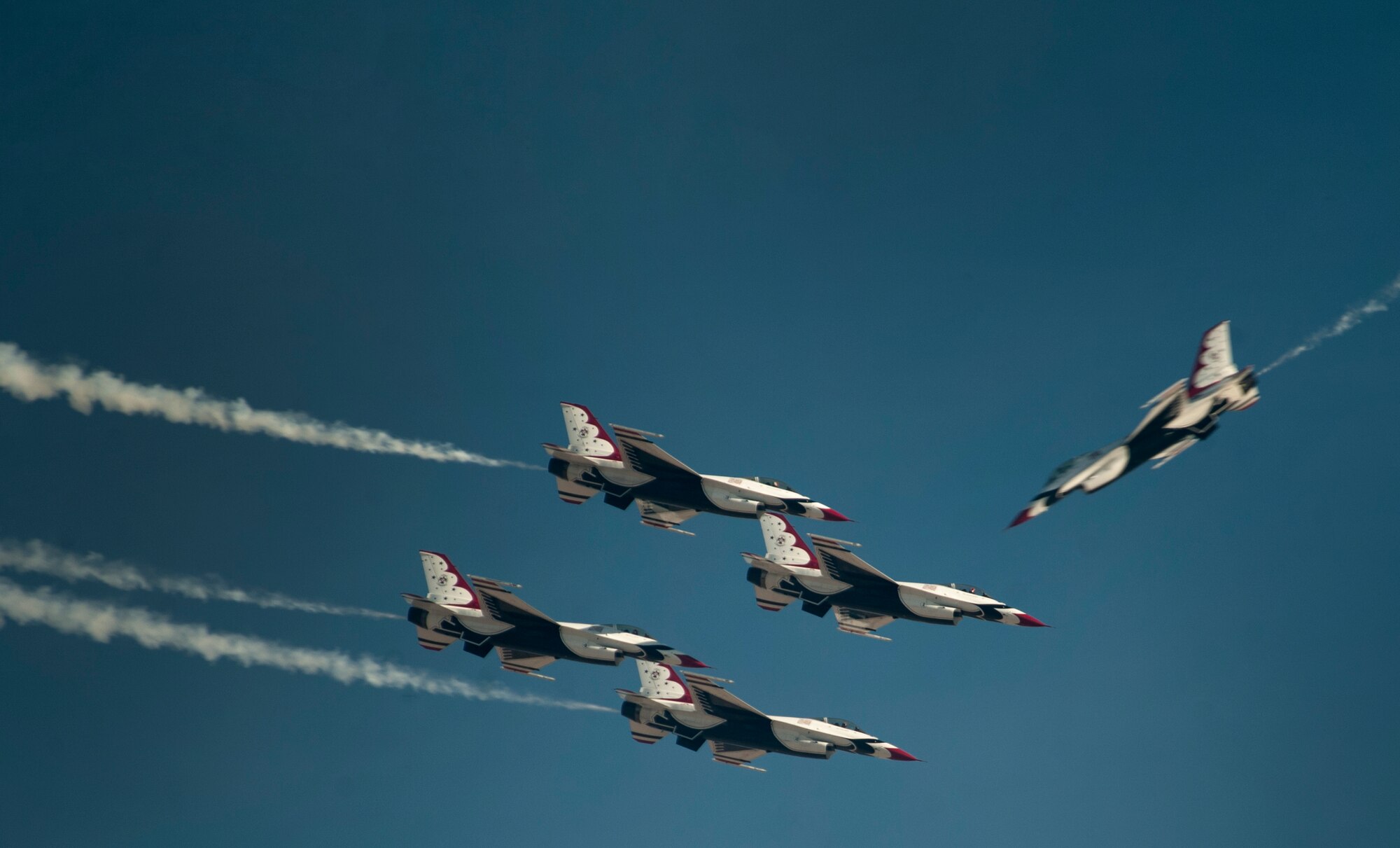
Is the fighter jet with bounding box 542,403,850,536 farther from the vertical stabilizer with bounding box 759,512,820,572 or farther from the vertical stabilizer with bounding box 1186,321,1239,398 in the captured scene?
the vertical stabilizer with bounding box 1186,321,1239,398

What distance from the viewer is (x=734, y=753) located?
311 feet

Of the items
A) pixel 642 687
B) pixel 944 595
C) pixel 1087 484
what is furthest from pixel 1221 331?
pixel 642 687

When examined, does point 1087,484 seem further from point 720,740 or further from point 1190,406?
point 720,740

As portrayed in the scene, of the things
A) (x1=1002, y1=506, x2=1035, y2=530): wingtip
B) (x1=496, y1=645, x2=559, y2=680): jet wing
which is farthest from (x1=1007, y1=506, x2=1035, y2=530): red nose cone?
(x1=496, y1=645, x2=559, y2=680): jet wing

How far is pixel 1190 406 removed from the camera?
74.2 metres

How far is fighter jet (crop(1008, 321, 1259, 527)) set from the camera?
242ft

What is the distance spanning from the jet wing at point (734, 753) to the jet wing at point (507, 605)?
615 inches

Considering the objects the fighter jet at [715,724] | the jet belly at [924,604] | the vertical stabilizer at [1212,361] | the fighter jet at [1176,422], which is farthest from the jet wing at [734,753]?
the vertical stabilizer at [1212,361]

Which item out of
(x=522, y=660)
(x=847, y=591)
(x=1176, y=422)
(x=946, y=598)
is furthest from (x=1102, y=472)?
(x=522, y=660)

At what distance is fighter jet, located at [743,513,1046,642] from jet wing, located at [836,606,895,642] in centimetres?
5

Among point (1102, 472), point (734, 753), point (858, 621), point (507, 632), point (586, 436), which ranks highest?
point (586, 436)

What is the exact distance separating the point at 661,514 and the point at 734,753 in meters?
18.4

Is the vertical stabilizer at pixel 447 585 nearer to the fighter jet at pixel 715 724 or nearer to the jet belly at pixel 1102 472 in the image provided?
the fighter jet at pixel 715 724

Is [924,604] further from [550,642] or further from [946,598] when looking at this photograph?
[550,642]
